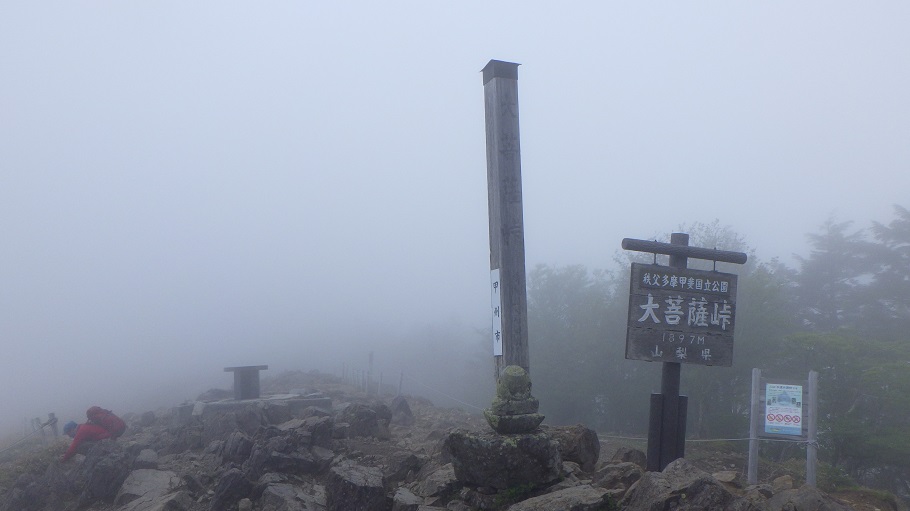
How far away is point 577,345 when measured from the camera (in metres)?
30.2

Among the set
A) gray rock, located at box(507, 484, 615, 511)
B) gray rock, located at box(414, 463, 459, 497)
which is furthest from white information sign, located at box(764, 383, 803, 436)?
gray rock, located at box(414, 463, 459, 497)

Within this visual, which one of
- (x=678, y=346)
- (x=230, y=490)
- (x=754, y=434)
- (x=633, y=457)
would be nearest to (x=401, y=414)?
(x=230, y=490)

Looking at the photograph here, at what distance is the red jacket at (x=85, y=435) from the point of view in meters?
12.8

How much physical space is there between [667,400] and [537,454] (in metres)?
1.99

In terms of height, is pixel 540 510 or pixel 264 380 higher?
pixel 540 510

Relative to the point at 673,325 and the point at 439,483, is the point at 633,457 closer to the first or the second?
the point at 673,325

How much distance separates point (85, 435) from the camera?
13227 millimetres

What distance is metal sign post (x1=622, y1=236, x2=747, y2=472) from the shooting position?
27.6 ft

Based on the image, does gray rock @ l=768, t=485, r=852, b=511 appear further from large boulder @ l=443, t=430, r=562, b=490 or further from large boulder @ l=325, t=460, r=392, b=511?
large boulder @ l=325, t=460, r=392, b=511

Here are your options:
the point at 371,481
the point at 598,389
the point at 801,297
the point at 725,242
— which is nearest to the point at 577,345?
the point at 598,389

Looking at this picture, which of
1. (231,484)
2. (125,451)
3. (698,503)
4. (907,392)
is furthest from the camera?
(907,392)

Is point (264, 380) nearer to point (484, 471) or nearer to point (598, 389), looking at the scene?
point (598, 389)

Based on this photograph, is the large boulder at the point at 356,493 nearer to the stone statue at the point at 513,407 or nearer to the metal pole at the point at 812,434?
the stone statue at the point at 513,407

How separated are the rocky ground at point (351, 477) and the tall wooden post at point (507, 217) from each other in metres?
1.02
